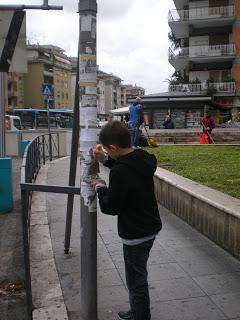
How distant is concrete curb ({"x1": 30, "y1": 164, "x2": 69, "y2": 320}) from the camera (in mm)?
4227

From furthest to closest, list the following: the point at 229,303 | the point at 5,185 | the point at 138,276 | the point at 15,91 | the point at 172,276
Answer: the point at 15,91 → the point at 5,185 → the point at 172,276 → the point at 229,303 → the point at 138,276

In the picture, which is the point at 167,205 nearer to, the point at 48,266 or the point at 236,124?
the point at 48,266

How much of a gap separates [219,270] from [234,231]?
514 millimetres

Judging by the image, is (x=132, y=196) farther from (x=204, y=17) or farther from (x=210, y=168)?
(x=204, y=17)

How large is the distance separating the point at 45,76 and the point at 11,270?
351 ft

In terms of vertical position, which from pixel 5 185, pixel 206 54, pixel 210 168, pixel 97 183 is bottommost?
pixel 5 185

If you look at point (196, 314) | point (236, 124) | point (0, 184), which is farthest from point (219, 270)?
point (236, 124)

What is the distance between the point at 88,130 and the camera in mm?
3857

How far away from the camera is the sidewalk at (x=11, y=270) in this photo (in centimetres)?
452

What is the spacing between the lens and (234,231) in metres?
5.45

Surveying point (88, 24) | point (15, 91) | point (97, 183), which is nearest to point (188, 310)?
point (97, 183)

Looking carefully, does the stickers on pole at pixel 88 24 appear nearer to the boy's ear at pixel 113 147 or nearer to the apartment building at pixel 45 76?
the boy's ear at pixel 113 147

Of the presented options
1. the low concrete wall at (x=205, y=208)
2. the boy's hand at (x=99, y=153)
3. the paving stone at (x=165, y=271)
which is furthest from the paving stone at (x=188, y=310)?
the boy's hand at (x=99, y=153)

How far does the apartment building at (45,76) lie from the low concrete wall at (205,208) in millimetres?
94606
